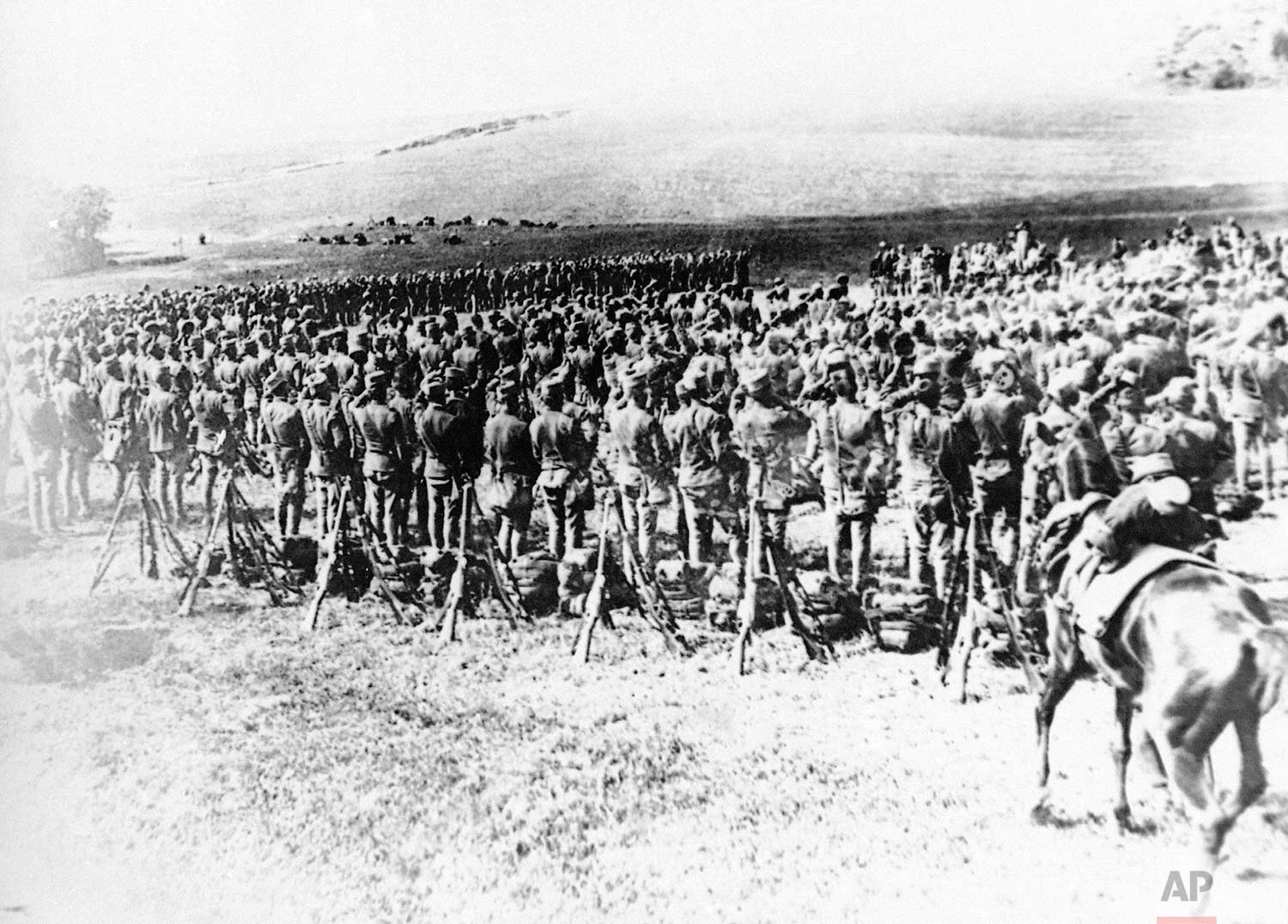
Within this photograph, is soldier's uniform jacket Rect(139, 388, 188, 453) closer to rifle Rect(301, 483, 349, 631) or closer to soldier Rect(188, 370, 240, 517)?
soldier Rect(188, 370, 240, 517)

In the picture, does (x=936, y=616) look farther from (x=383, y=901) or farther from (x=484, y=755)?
(x=383, y=901)

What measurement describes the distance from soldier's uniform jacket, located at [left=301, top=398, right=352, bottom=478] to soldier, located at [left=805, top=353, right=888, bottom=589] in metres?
3.11

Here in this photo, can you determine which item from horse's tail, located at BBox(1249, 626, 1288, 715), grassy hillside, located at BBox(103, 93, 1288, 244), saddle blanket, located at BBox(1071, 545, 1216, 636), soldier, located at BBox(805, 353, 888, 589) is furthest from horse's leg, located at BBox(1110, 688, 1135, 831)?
grassy hillside, located at BBox(103, 93, 1288, 244)

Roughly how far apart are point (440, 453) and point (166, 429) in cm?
200

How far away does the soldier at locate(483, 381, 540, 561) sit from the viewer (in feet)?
21.1

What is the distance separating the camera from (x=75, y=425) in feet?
23.2

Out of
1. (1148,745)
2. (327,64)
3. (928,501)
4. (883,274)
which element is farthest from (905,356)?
(327,64)

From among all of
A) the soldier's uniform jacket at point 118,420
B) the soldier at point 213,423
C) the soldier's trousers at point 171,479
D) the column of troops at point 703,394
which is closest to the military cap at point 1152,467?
the column of troops at point 703,394

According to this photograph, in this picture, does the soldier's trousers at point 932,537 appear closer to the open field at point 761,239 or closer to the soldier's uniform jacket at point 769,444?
the soldier's uniform jacket at point 769,444

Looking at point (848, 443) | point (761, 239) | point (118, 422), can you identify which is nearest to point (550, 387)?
point (761, 239)

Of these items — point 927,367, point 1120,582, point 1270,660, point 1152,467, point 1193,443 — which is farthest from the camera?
point 927,367

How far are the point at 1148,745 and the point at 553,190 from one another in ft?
14.8

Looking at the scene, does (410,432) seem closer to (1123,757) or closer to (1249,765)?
(1123,757)

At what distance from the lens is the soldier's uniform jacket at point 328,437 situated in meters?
6.82
